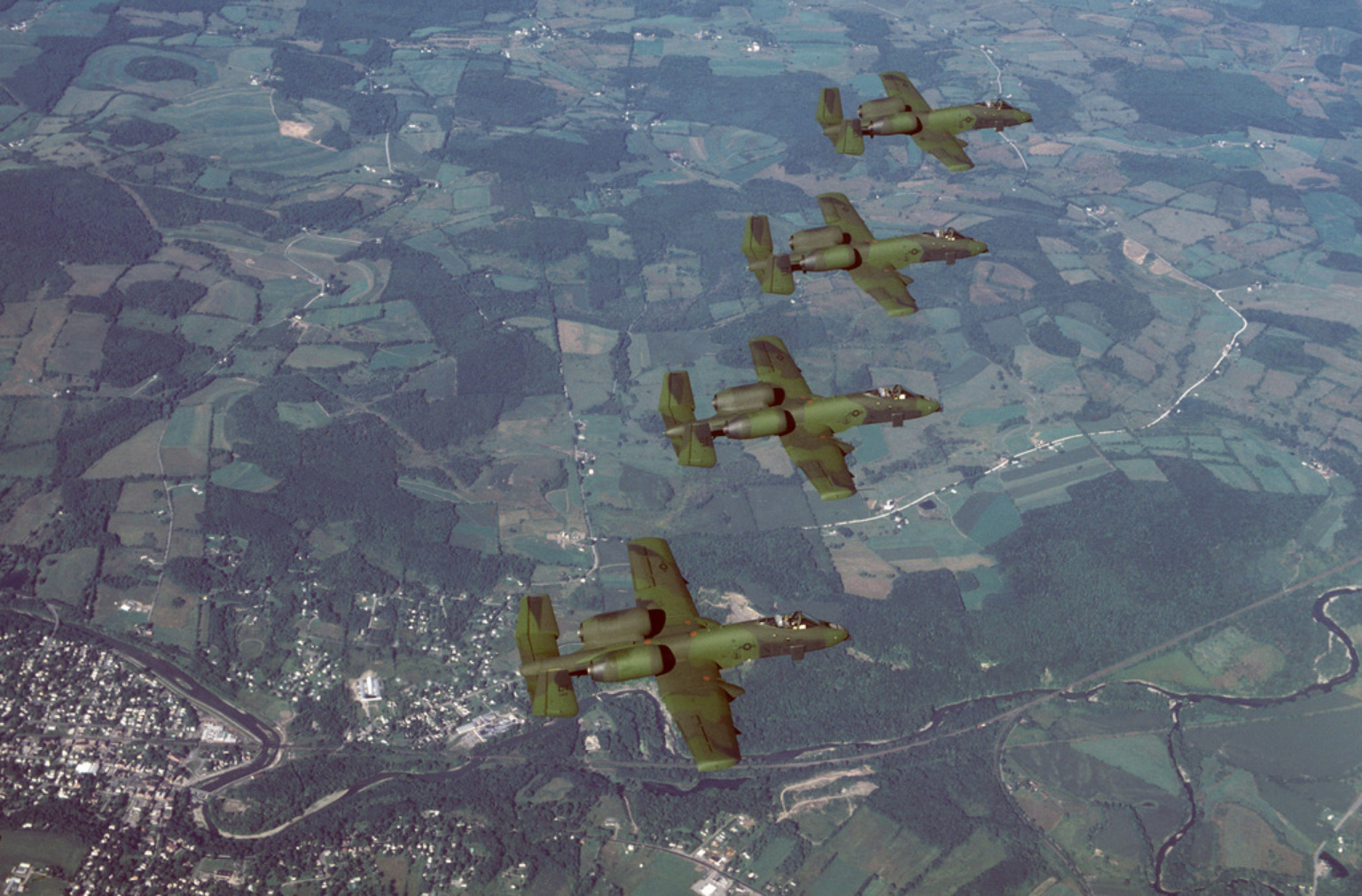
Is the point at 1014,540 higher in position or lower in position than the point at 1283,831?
higher

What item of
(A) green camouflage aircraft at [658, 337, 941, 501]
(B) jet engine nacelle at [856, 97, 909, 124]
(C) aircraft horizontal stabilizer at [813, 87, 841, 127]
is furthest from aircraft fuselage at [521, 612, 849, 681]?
(C) aircraft horizontal stabilizer at [813, 87, 841, 127]

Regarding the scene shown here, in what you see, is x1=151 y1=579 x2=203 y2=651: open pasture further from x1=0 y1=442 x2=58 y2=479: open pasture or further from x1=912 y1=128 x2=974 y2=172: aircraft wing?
x1=912 y1=128 x2=974 y2=172: aircraft wing

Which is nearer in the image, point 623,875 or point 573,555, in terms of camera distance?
point 623,875

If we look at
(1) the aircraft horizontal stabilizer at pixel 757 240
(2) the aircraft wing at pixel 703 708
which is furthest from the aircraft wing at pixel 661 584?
(1) the aircraft horizontal stabilizer at pixel 757 240

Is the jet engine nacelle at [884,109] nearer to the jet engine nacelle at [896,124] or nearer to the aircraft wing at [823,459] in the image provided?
the jet engine nacelle at [896,124]

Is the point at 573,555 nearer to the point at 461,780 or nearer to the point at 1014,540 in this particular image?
the point at 461,780

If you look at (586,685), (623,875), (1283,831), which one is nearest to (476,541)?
(586,685)
